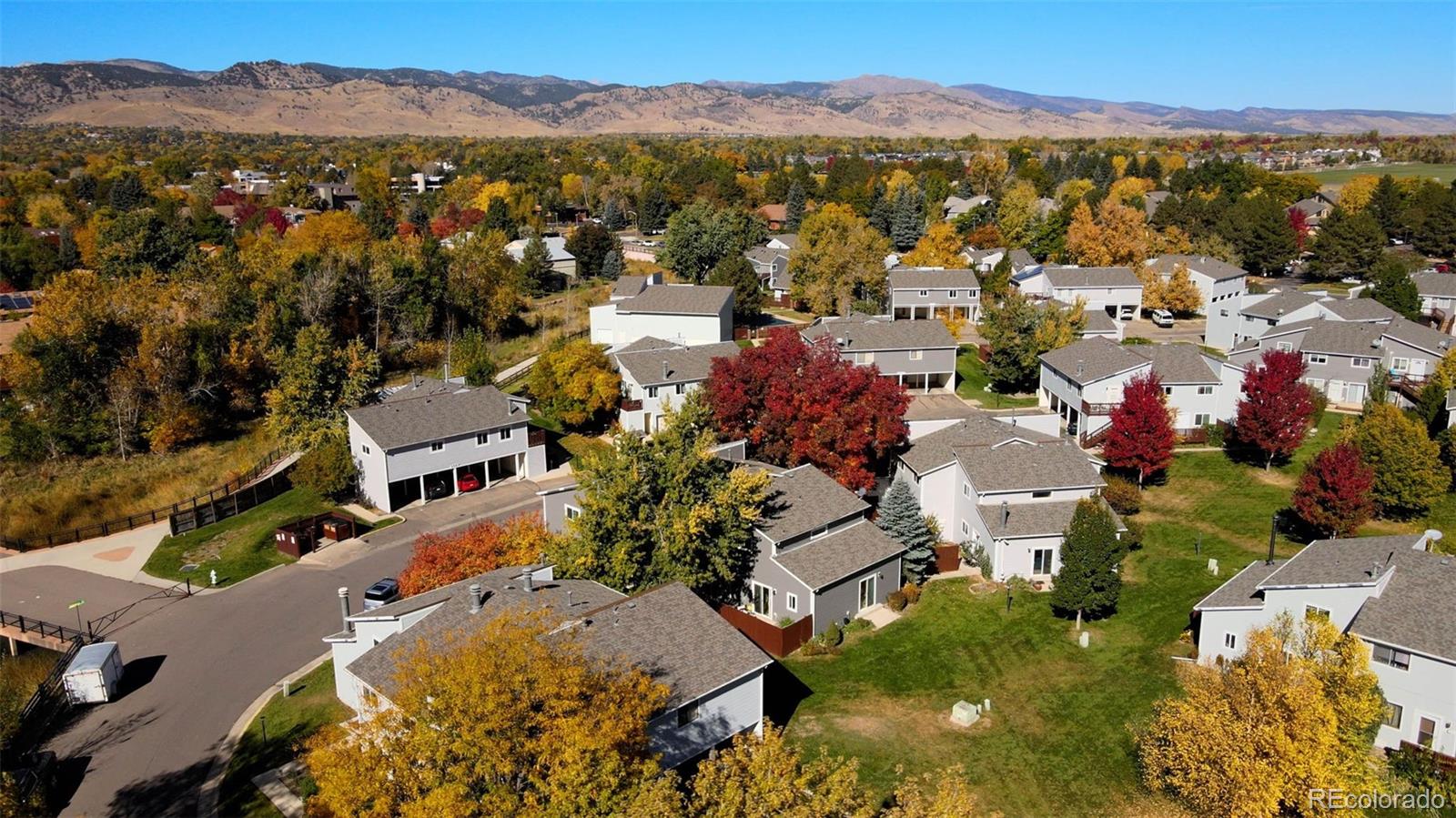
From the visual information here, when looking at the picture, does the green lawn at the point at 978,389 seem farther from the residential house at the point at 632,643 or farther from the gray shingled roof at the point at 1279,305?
the residential house at the point at 632,643

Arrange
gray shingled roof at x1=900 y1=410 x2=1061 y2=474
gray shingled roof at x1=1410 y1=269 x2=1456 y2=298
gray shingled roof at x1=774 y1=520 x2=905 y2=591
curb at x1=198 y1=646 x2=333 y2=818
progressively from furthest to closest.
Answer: gray shingled roof at x1=1410 y1=269 x2=1456 y2=298 < gray shingled roof at x1=900 y1=410 x2=1061 y2=474 < gray shingled roof at x1=774 y1=520 x2=905 y2=591 < curb at x1=198 y1=646 x2=333 y2=818

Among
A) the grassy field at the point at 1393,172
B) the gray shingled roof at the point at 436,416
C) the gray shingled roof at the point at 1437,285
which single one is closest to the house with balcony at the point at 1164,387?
the gray shingled roof at the point at 1437,285

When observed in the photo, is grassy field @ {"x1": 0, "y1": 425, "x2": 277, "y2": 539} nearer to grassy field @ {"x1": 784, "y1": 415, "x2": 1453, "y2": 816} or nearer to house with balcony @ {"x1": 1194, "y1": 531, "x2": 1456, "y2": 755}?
grassy field @ {"x1": 784, "y1": 415, "x2": 1453, "y2": 816}

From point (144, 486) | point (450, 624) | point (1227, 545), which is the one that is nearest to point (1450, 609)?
point (1227, 545)

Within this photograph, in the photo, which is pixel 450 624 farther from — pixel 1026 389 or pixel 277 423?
pixel 1026 389

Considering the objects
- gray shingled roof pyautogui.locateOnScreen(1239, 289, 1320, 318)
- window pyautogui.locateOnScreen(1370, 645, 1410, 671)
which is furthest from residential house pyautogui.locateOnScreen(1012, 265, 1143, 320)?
window pyautogui.locateOnScreen(1370, 645, 1410, 671)
